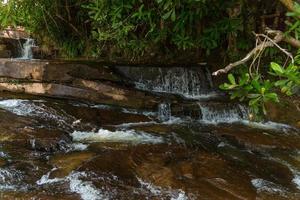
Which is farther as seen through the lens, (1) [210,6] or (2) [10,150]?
(1) [210,6]

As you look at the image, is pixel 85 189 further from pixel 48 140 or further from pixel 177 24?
pixel 177 24

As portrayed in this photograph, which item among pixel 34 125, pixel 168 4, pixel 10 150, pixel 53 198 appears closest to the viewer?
pixel 53 198

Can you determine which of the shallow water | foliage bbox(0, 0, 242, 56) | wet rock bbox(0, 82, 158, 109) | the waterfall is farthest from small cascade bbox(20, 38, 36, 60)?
the waterfall

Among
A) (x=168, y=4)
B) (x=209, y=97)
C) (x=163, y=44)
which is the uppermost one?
(x=168, y=4)

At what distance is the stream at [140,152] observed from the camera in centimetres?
471

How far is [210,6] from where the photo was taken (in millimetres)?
8820

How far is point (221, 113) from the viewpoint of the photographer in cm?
→ 775

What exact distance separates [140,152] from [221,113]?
101 inches

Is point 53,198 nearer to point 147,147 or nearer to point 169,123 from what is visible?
point 147,147

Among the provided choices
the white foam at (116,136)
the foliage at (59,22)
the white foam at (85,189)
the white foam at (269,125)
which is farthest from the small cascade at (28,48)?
the white foam at (85,189)

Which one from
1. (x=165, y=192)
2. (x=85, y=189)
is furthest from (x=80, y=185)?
(x=165, y=192)

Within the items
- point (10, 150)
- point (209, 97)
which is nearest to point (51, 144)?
point (10, 150)

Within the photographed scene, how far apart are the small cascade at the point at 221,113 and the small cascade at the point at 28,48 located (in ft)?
19.0

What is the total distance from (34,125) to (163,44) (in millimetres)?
4461
